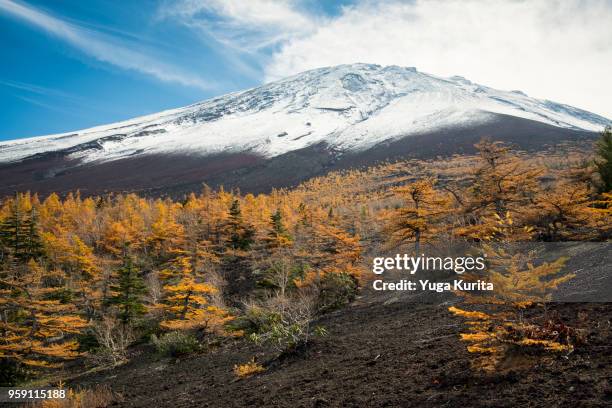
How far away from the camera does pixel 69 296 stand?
28672 millimetres

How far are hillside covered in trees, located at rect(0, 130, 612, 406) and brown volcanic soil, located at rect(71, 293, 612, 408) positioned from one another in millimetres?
43

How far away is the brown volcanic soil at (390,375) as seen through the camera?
16.8 ft

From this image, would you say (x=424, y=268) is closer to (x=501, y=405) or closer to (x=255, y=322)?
(x=255, y=322)

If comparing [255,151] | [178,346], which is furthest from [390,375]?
[255,151]

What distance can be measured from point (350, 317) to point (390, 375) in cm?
854

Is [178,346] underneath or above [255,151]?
underneath

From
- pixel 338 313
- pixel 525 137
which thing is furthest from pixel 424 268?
pixel 525 137

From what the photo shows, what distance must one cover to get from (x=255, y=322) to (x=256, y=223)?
22474mm

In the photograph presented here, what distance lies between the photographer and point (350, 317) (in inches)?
611

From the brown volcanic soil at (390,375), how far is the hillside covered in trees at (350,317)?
43 mm

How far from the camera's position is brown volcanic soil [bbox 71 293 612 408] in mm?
5129

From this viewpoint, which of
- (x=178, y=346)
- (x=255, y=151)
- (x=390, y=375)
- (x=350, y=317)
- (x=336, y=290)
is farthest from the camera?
(x=255, y=151)

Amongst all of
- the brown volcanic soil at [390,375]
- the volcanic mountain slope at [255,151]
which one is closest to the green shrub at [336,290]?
the brown volcanic soil at [390,375]

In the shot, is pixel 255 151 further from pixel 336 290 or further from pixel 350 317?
pixel 350 317
